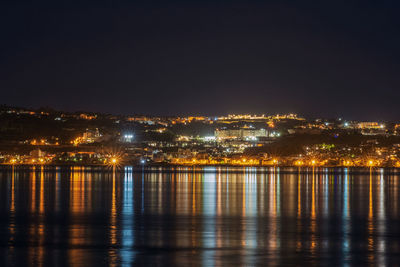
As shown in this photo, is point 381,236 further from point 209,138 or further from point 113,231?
point 209,138

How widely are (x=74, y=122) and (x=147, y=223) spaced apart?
13735cm

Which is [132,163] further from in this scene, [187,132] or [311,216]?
[311,216]

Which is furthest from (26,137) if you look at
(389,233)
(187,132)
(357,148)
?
(389,233)

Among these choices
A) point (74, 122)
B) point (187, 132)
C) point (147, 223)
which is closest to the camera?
point (147, 223)

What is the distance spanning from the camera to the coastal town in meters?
127

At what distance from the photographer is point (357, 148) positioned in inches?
5177

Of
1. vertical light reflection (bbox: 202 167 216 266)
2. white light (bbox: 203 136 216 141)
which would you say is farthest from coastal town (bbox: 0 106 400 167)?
vertical light reflection (bbox: 202 167 216 266)

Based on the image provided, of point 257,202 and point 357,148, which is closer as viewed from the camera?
point 257,202

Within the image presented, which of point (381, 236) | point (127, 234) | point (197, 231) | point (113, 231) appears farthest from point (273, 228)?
point (113, 231)

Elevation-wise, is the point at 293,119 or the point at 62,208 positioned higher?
the point at 293,119

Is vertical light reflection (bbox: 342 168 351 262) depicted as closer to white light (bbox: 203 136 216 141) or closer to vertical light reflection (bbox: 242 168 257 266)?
vertical light reflection (bbox: 242 168 257 266)

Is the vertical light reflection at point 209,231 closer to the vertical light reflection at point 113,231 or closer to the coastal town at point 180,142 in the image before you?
the vertical light reflection at point 113,231

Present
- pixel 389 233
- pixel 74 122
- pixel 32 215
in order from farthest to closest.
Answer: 1. pixel 74 122
2. pixel 32 215
3. pixel 389 233

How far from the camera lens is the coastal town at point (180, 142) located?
126688 millimetres
